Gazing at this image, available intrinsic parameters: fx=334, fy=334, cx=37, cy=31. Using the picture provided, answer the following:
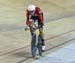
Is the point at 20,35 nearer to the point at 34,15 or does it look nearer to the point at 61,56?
the point at 61,56

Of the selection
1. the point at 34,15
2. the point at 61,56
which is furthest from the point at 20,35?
the point at 34,15

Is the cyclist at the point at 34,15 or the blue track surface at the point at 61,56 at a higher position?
the cyclist at the point at 34,15

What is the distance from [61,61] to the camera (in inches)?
425

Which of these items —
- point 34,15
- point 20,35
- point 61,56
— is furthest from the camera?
point 20,35

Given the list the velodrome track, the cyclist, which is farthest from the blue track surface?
the cyclist

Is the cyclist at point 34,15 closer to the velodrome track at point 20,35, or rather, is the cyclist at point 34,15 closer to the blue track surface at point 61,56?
the blue track surface at point 61,56

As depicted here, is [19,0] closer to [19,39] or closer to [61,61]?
[19,39]

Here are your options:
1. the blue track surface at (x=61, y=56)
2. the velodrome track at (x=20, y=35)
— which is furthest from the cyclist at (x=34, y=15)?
the velodrome track at (x=20, y=35)

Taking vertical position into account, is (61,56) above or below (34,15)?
below

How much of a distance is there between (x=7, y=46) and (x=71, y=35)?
4.11m

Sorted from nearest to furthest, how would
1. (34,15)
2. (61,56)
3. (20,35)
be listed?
(34,15)
(61,56)
(20,35)

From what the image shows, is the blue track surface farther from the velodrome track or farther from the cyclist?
the cyclist

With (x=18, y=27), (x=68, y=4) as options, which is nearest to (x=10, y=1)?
(x=68, y=4)

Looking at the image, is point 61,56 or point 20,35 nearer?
point 61,56
